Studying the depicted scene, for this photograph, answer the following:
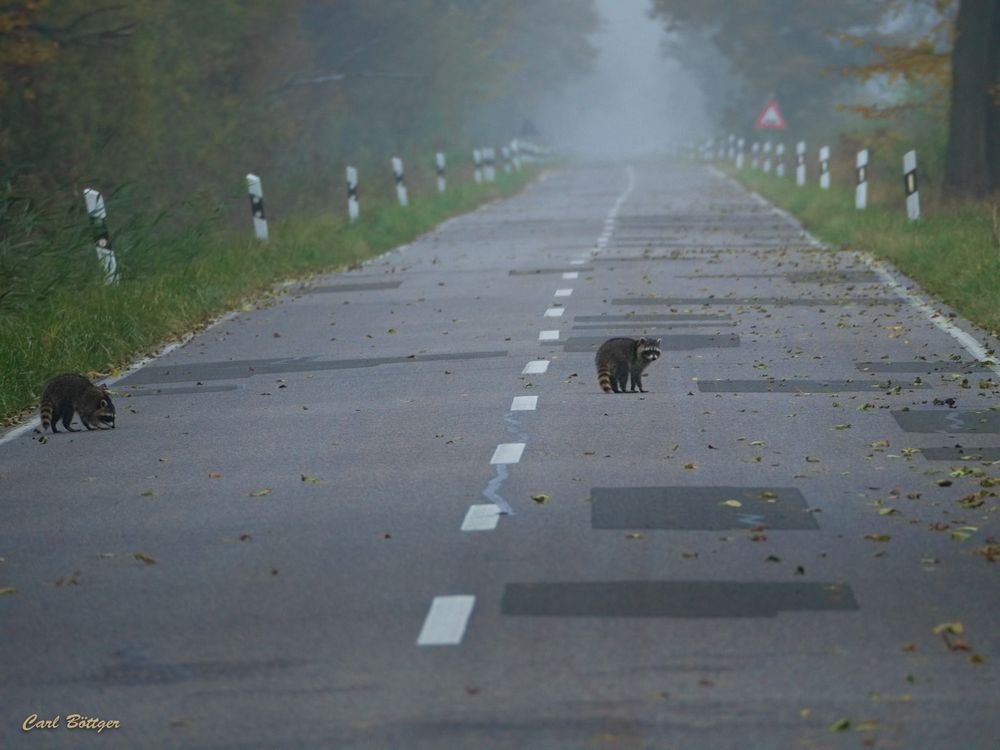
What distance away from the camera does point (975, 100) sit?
109ft

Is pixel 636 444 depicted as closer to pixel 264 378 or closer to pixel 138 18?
pixel 264 378

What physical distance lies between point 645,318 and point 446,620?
12177 millimetres

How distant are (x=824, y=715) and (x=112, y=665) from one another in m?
2.48

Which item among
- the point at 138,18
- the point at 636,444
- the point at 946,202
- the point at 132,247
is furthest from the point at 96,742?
the point at 138,18

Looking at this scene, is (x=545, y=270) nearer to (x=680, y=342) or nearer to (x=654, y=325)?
(x=654, y=325)

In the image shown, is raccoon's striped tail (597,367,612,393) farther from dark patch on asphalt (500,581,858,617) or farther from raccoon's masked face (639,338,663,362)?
dark patch on asphalt (500,581,858,617)

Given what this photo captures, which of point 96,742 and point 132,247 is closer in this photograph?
point 96,742

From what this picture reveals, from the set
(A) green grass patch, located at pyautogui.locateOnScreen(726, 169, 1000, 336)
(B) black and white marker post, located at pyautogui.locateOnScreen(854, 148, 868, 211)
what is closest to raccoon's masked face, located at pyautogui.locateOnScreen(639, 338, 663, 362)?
(A) green grass patch, located at pyautogui.locateOnScreen(726, 169, 1000, 336)

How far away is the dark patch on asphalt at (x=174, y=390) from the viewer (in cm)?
1547

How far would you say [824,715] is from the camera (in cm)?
643

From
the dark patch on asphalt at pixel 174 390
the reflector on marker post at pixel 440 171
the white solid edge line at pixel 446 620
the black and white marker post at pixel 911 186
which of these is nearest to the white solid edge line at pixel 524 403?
the dark patch on asphalt at pixel 174 390

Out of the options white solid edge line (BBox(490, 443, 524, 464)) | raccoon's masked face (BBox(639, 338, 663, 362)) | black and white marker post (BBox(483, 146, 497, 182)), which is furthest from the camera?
black and white marker post (BBox(483, 146, 497, 182))

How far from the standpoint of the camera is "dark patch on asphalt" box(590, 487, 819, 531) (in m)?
9.52

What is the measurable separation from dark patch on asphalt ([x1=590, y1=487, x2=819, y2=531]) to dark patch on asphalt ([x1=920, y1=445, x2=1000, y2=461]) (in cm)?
138
